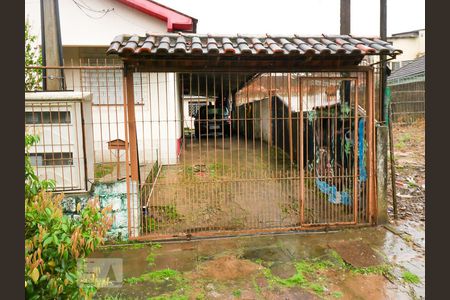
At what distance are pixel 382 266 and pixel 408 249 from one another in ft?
2.74

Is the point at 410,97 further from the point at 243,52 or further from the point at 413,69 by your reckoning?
the point at 243,52

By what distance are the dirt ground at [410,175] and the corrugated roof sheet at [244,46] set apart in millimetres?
3439

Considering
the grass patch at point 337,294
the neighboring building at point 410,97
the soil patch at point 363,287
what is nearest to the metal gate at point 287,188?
the soil patch at point 363,287

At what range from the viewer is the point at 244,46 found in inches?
182

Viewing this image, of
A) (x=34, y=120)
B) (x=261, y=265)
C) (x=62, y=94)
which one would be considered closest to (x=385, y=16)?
(x=261, y=265)

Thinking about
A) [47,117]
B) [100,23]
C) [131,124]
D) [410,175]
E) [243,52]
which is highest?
[100,23]

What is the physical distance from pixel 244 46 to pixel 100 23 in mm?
6458

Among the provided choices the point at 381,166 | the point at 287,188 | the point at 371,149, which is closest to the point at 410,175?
the point at 381,166

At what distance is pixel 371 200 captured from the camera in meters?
5.61

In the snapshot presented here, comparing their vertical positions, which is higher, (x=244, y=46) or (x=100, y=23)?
(x=100, y=23)

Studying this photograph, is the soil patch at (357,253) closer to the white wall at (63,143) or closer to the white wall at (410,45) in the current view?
the white wall at (63,143)

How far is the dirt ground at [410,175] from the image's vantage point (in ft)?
21.0

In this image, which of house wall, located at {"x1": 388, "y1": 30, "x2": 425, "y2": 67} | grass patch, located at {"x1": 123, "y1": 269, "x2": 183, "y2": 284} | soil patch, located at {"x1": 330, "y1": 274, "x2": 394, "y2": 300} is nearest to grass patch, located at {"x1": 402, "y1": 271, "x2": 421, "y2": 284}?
soil patch, located at {"x1": 330, "y1": 274, "x2": 394, "y2": 300}

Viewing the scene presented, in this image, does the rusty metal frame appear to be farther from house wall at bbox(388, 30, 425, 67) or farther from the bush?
house wall at bbox(388, 30, 425, 67)
